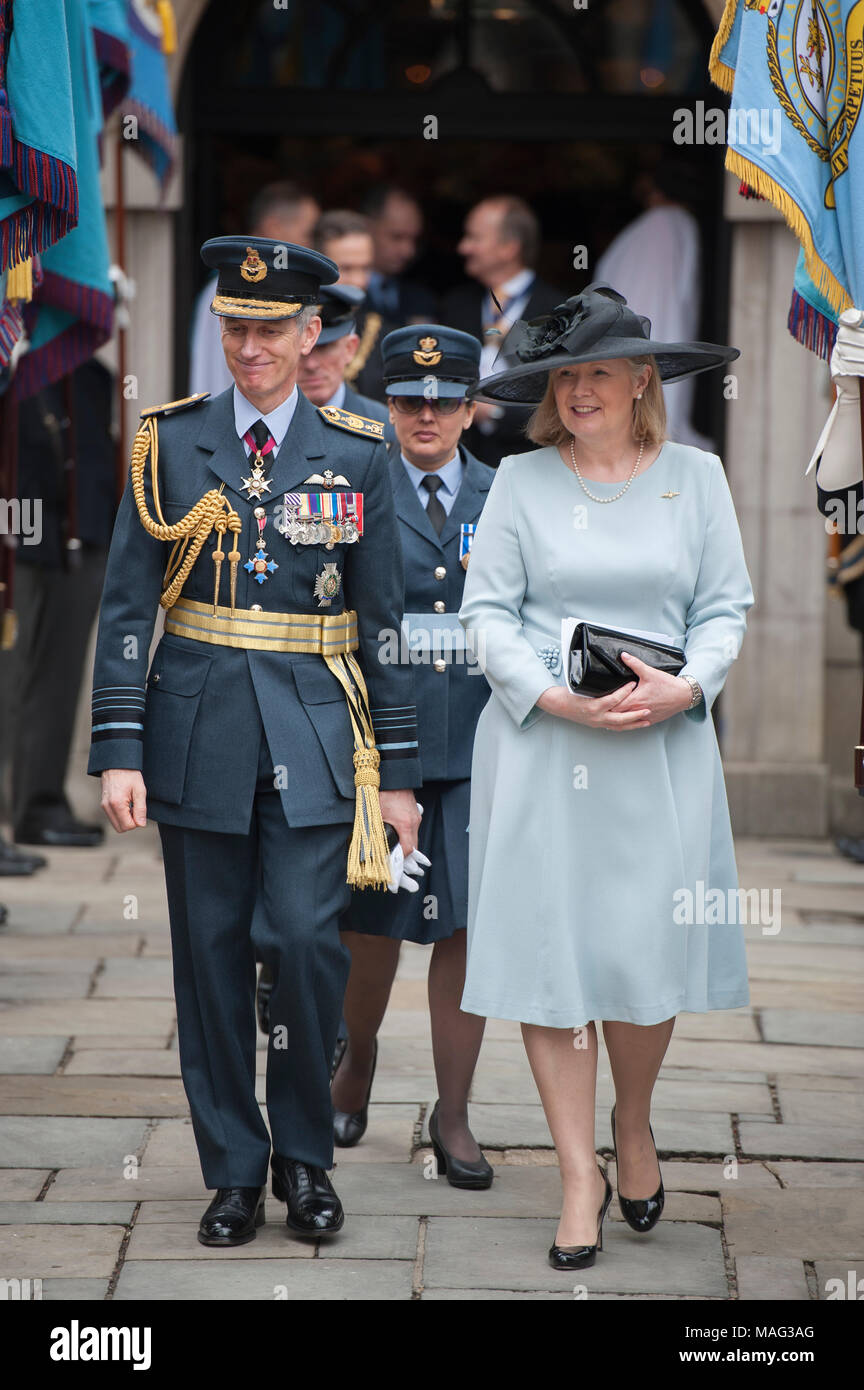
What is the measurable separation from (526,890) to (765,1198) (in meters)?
0.91

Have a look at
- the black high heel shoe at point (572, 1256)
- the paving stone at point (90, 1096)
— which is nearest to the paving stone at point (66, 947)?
the paving stone at point (90, 1096)

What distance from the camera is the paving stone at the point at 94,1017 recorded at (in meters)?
5.32

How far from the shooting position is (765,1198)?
4.08 metres

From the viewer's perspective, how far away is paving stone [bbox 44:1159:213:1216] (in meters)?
4.03

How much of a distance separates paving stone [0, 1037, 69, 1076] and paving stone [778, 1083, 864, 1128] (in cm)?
178

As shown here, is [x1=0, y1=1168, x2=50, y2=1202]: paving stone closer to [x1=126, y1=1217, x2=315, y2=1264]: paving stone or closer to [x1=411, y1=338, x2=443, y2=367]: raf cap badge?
[x1=126, y1=1217, x2=315, y2=1264]: paving stone

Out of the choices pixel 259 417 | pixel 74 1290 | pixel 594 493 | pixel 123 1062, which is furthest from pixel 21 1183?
pixel 594 493

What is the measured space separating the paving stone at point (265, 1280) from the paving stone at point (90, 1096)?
3.18 feet

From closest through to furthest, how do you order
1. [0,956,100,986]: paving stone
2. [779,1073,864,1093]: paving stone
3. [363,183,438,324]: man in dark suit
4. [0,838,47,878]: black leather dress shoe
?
[779,1073,864,1093]: paving stone → [0,956,100,986]: paving stone → [0,838,47,878]: black leather dress shoe → [363,183,438,324]: man in dark suit

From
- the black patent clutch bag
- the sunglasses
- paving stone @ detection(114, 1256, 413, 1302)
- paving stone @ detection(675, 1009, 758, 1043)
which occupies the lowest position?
paving stone @ detection(675, 1009, 758, 1043)

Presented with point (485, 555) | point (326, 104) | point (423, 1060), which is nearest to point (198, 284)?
point (326, 104)

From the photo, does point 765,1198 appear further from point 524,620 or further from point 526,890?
point 524,620

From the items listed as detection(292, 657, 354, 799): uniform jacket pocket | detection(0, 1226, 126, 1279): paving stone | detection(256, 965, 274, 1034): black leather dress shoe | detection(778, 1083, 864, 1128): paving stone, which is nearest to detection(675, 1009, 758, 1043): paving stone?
detection(778, 1083, 864, 1128): paving stone

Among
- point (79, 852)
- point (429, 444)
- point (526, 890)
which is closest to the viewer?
point (526, 890)
